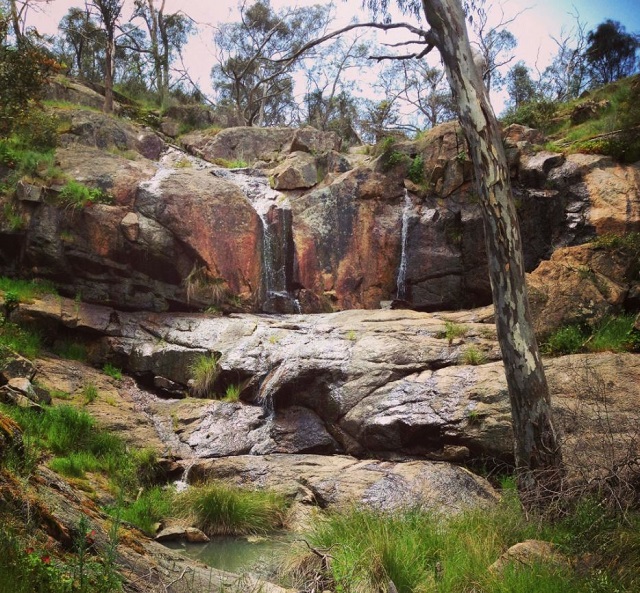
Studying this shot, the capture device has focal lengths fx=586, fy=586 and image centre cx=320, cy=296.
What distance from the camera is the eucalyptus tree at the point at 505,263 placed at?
19.5 ft

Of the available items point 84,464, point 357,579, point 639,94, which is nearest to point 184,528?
point 84,464

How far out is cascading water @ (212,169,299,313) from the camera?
13602 mm

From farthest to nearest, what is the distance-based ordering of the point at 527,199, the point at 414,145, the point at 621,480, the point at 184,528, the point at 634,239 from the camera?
the point at 414,145
the point at 527,199
the point at 634,239
the point at 184,528
the point at 621,480


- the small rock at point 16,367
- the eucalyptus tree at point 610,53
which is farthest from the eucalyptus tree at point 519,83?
the small rock at point 16,367

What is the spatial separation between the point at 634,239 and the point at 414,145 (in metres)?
6.09

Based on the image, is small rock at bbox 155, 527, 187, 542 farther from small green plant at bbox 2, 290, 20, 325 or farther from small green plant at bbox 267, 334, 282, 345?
small green plant at bbox 2, 290, 20, 325

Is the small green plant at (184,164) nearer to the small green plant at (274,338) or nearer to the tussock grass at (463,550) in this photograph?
the small green plant at (274,338)

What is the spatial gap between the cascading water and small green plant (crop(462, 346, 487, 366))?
5218 mm

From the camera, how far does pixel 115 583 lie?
9.44ft

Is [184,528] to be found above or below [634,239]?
below

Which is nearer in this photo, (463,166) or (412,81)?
(463,166)

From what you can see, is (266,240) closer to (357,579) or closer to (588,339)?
(588,339)

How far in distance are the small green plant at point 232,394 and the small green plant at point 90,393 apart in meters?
2.07

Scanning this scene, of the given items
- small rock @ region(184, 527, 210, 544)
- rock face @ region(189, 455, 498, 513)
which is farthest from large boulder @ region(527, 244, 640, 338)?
small rock @ region(184, 527, 210, 544)
